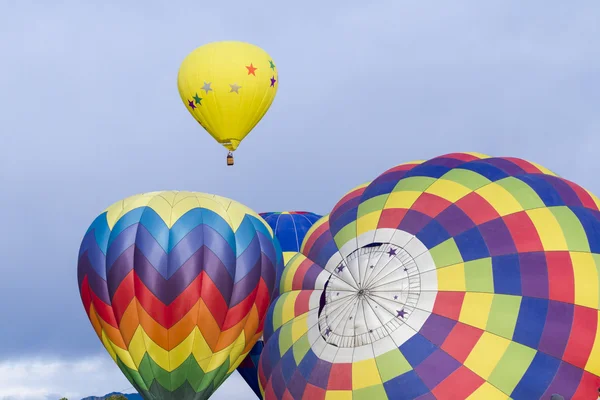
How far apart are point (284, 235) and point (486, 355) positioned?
37.4 ft

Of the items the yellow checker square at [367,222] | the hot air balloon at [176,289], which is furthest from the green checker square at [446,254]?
the hot air balloon at [176,289]

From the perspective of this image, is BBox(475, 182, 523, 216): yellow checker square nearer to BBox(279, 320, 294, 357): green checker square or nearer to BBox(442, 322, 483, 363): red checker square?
BBox(442, 322, 483, 363): red checker square

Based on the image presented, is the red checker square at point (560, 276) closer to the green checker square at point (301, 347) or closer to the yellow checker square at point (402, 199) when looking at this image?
the yellow checker square at point (402, 199)

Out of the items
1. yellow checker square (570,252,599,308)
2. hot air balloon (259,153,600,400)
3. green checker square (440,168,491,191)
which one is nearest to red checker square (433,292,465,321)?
hot air balloon (259,153,600,400)

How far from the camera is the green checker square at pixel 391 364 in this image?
12.6 metres

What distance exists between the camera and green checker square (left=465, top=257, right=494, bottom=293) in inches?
503

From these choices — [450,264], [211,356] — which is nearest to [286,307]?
[450,264]

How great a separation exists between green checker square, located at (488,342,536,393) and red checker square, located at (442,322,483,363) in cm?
36

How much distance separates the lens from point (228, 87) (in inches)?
947

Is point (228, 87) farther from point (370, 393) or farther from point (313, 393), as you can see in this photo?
point (370, 393)

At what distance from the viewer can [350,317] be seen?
13.2m

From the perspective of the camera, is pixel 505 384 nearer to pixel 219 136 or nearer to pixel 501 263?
pixel 501 263

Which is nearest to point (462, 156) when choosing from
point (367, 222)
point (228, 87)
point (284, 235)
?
point (367, 222)

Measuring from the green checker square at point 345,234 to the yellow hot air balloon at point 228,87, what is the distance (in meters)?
10.4
